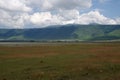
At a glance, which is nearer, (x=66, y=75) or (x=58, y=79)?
(x=58, y=79)

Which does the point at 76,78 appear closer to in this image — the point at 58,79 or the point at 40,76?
the point at 58,79

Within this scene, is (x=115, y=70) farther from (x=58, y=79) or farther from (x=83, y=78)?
(x=58, y=79)

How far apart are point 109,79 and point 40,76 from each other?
25.4 feet

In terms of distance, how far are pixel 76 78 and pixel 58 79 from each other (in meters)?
2.04

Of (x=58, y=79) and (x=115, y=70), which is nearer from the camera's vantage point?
(x=58, y=79)

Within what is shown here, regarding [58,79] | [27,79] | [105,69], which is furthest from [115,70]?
[27,79]

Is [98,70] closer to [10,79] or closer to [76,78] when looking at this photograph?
[76,78]

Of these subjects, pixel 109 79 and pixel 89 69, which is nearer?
pixel 109 79

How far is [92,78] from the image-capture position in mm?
28297

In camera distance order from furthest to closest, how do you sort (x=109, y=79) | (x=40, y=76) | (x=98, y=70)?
(x=98, y=70) → (x=40, y=76) → (x=109, y=79)

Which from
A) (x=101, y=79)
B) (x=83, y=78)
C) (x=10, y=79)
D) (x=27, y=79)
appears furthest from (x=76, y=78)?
(x=10, y=79)

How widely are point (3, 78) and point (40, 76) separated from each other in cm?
407

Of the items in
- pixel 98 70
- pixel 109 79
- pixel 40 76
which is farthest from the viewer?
pixel 98 70

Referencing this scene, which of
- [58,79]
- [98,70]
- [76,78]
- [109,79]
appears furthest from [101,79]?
[98,70]
